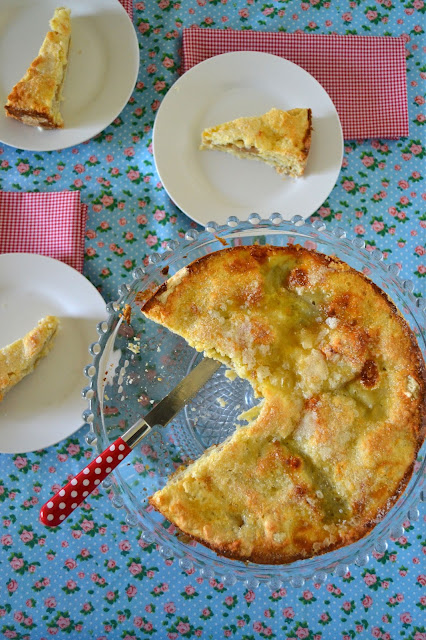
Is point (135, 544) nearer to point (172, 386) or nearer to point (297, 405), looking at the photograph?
point (172, 386)

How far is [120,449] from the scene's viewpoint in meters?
1.83

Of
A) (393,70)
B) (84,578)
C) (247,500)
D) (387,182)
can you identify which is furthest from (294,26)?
(84,578)

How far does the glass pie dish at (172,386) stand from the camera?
1923 millimetres

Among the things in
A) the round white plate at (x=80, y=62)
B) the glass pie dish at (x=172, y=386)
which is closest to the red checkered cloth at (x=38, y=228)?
the round white plate at (x=80, y=62)

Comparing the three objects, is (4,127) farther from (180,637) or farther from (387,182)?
(180,637)

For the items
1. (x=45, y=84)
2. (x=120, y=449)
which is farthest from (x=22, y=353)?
(x=45, y=84)

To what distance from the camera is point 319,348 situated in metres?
1.91

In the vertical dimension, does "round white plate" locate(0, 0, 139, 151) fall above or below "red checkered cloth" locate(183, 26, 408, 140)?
above

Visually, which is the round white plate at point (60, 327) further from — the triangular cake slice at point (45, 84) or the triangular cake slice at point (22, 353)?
the triangular cake slice at point (45, 84)

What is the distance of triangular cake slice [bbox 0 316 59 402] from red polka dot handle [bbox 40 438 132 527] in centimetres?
84

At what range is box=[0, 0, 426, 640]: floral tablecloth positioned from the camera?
248 centimetres

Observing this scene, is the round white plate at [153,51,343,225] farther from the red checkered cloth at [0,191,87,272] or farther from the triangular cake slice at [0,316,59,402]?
the triangular cake slice at [0,316,59,402]

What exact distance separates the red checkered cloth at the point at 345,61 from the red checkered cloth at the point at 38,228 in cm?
94

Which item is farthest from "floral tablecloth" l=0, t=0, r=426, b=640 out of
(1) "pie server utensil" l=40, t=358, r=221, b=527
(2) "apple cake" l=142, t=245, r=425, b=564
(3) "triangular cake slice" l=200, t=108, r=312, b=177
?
(2) "apple cake" l=142, t=245, r=425, b=564
